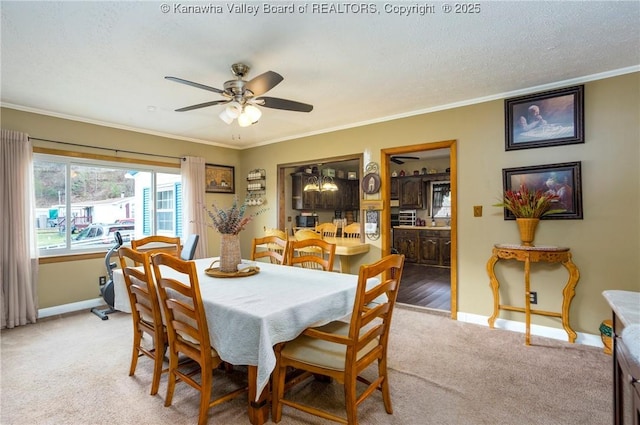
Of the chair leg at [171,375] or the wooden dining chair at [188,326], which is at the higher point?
the wooden dining chair at [188,326]

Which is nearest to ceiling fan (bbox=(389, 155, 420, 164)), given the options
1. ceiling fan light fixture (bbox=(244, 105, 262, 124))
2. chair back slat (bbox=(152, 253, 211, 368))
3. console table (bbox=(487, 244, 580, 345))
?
console table (bbox=(487, 244, 580, 345))

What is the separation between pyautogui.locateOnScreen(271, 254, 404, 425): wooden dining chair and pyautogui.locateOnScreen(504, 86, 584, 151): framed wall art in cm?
241

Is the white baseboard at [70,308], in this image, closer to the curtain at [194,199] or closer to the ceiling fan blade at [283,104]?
the curtain at [194,199]

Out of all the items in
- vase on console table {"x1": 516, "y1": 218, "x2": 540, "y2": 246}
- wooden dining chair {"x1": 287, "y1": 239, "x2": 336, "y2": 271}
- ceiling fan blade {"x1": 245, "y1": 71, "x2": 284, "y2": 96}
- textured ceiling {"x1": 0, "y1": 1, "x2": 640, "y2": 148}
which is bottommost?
wooden dining chair {"x1": 287, "y1": 239, "x2": 336, "y2": 271}

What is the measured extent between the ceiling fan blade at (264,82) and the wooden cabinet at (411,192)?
18.6 ft

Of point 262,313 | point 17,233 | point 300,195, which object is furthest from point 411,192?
point 17,233

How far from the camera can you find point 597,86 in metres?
2.95

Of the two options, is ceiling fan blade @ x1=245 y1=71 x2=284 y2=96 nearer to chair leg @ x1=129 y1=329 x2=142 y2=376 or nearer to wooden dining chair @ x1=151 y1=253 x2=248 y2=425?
wooden dining chair @ x1=151 y1=253 x2=248 y2=425

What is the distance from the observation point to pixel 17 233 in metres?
3.54

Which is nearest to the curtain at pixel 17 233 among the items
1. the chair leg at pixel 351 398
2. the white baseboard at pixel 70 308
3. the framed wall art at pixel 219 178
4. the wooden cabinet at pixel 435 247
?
the white baseboard at pixel 70 308

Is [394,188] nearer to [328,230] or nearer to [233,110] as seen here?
[328,230]

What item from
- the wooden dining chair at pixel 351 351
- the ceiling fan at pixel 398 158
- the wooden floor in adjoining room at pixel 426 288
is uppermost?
the ceiling fan at pixel 398 158

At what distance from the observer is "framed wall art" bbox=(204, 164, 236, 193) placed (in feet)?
18.2

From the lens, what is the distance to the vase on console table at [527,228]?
3100 millimetres
